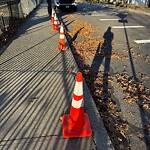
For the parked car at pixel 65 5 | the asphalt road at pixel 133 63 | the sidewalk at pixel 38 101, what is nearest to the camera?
the sidewalk at pixel 38 101

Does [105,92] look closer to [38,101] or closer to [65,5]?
[38,101]

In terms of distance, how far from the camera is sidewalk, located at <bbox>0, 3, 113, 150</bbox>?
3043mm

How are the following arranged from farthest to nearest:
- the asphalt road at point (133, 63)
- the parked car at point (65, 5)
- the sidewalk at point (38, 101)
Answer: the parked car at point (65, 5)
the asphalt road at point (133, 63)
the sidewalk at point (38, 101)

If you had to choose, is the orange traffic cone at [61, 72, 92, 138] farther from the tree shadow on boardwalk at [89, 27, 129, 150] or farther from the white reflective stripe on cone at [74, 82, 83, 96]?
the tree shadow on boardwalk at [89, 27, 129, 150]

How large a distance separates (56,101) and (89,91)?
85 cm

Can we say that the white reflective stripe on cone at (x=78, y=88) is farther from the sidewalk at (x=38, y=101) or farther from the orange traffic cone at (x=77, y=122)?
the sidewalk at (x=38, y=101)

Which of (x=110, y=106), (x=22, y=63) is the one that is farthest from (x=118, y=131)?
(x=22, y=63)

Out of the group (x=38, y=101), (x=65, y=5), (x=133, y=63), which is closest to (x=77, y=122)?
(x=38, y=101)

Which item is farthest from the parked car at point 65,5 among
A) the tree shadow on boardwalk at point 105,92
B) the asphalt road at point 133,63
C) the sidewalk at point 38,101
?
the sidewalk at point 38,101

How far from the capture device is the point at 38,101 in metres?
4.04

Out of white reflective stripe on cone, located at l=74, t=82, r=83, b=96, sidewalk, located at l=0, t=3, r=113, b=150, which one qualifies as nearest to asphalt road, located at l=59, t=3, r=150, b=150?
sidewalk, located at l=0, t=3, r=113, b=150

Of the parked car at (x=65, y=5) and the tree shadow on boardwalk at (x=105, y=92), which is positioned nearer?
the tree shadow on boardwalk at (x=105, y=92)

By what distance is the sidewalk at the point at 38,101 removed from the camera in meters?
3.04

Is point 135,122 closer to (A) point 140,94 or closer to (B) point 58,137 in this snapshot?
(A) point 140,94
